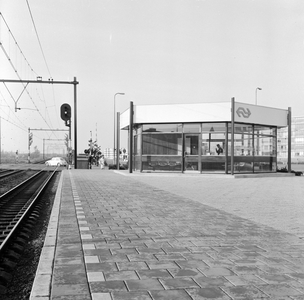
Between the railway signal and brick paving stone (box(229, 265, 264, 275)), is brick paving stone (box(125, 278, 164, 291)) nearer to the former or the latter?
brick paving stone (box(229, 265, 264, 275))

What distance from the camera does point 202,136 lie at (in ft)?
73.4

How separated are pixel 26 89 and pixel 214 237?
73.3 ft

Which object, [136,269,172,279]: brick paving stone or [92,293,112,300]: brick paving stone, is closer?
[92,293,112,300]: brick paving stone

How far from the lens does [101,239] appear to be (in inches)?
236

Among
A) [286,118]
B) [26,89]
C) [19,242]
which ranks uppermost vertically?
[26,89]

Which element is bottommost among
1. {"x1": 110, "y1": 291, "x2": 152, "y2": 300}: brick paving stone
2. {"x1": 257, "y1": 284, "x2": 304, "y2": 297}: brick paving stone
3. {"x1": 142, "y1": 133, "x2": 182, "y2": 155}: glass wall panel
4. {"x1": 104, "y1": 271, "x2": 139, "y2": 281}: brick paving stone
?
{"x1": 104, "y1": 271, "x2": 139, "y2": 281}: brick paving stone

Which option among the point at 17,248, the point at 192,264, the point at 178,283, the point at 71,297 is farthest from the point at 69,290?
the point at 17,248

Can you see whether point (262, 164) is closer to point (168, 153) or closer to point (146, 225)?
point (168, 153)

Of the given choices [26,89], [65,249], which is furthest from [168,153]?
[65,249]

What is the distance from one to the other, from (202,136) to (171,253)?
57.5ft

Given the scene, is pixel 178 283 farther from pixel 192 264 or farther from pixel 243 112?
pixel 243 112

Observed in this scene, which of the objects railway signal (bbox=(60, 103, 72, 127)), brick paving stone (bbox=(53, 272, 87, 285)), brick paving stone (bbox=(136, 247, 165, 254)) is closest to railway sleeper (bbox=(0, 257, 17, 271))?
brick paving stone (bbox=(53, 272, 87, 285))

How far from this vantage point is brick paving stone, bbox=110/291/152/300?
11.5ft

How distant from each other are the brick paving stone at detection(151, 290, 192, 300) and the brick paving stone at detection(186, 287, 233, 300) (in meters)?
0.06
